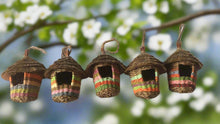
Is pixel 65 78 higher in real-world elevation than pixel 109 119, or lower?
higher

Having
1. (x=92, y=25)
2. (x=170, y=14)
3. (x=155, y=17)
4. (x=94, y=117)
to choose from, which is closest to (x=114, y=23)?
(x=92, y=25)

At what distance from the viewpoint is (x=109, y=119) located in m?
2.59

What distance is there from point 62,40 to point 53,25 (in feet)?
0.39

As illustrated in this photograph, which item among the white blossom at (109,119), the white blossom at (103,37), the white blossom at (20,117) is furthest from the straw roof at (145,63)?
the white blossom at (20,117)

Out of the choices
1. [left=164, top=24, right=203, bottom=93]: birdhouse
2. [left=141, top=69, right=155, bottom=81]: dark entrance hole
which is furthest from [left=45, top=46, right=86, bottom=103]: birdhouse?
[left=164, top=24, right=203, bottom=93]: birdhouse

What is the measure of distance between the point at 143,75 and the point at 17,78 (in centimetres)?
47

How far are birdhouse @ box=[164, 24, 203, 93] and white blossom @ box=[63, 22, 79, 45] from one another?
40.0 inches

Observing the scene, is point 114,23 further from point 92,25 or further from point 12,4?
point 12,4

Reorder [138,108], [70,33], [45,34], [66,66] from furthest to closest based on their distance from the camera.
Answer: [138,108] → [45,34] → [70,33] → [66,66]

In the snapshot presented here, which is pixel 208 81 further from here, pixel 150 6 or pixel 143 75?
pixel 143 75

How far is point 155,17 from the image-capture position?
2262 millimetres

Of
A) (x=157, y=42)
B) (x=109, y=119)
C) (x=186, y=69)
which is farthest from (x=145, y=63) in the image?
(x=109, y=119)

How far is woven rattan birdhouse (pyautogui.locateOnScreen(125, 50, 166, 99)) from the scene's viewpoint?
1159 mm

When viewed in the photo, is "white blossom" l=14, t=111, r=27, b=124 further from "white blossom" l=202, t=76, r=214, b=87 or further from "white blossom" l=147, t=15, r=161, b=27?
"white blossom" l=202, t=76, r=214, b=87
